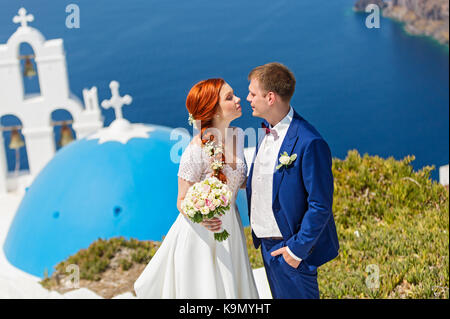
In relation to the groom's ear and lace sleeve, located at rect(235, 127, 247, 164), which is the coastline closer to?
lace sleeve, located at rect(235, 127, 247, 164)

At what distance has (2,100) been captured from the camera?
1497 cm

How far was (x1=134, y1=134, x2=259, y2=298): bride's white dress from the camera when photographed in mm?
4105

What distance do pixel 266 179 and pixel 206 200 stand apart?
0.45m

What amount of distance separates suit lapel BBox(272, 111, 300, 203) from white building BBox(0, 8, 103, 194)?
11.4 meters

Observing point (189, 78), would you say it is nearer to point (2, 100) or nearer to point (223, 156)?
point (2, 100)

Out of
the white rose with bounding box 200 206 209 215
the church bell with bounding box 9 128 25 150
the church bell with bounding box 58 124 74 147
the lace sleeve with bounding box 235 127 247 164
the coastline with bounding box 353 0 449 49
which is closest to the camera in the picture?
the white rose with bounding box 200 206 209 215

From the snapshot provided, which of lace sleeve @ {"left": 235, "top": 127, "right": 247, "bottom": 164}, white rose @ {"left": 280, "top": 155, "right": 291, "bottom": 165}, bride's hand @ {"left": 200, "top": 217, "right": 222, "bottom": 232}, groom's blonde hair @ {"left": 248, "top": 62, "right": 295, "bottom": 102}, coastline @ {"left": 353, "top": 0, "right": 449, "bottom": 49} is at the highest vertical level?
coastline @ {"left": 353, "top": 0, "right": 449, "bottom": 49}

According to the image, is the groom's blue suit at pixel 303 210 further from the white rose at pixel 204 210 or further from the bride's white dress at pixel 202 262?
the white rose at pixel 204 210

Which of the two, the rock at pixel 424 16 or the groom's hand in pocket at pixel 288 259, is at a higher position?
the rock at pixel 424 16

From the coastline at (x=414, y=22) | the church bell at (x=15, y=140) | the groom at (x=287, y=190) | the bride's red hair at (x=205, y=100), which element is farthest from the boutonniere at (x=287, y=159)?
the coastline at (x=414, y=22)

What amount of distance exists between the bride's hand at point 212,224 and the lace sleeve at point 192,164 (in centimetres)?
28

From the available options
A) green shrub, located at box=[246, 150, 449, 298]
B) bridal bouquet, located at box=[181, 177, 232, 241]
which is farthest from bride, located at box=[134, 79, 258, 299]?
green shrub, located at box=[246, 150, 449, 298]

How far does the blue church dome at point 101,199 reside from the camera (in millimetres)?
9680
